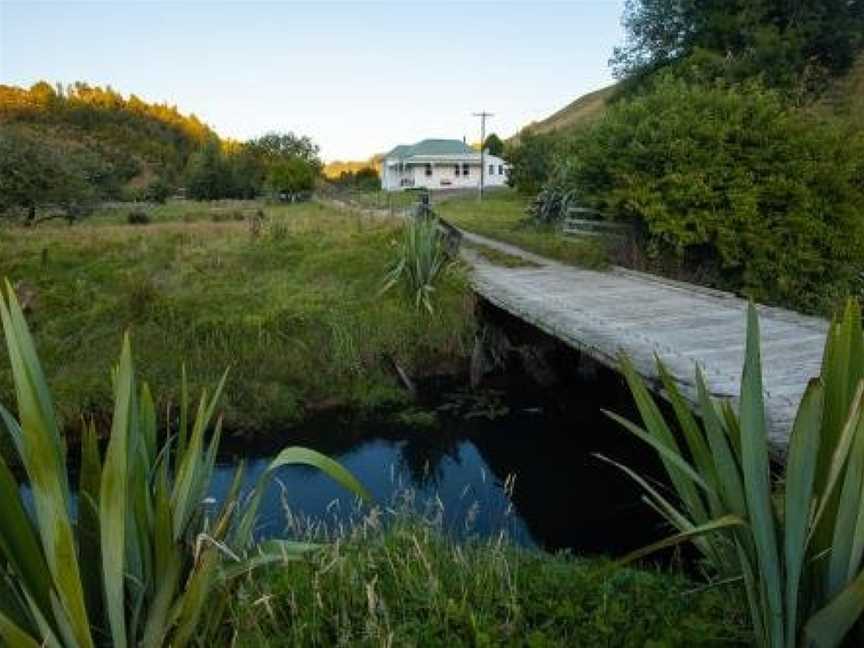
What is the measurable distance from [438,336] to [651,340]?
4558mm

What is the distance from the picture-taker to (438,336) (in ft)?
35.4

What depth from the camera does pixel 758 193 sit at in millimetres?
10789

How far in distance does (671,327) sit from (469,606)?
499 centimetres

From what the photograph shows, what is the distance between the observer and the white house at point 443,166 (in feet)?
206

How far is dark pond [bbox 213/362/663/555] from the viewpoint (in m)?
6.30

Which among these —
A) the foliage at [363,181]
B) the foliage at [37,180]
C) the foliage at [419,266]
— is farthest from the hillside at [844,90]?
the foliage at [363,181]

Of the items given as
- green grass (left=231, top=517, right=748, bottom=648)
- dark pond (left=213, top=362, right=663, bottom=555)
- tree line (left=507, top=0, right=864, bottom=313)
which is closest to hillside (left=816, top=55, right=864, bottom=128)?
tree line (left=507, top=0, right=864, bottom=313)

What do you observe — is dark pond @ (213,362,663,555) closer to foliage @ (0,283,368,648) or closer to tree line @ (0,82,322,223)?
foliage @ (0,283,368,648)

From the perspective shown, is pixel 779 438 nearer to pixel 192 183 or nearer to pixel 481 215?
pixel 481 215

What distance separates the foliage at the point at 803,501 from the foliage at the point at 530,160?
30746mm

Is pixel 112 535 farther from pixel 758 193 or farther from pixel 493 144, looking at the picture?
pixel 493 144

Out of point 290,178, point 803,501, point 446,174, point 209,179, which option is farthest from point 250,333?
point 446,174

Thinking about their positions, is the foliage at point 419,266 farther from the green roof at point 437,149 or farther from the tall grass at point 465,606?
the green roof at point 437,149

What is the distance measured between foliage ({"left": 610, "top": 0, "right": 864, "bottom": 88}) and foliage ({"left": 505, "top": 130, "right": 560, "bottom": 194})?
642 cm
